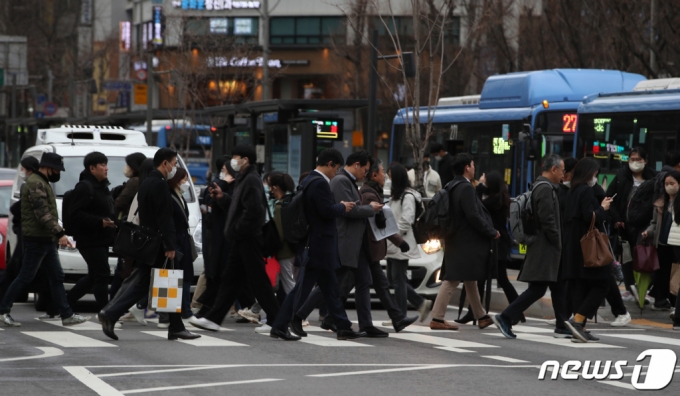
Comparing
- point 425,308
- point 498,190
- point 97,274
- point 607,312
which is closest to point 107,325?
point 97,274

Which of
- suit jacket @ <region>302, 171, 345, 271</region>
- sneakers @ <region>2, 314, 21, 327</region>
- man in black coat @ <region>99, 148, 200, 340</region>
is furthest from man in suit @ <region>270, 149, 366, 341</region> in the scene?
→ sneakers @ <region>2, 314, 21, 327</region>

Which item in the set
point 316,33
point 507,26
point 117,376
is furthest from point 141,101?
point 117,376

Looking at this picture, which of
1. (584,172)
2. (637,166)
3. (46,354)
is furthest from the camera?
(637,166)

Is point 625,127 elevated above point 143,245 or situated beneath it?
elevated above

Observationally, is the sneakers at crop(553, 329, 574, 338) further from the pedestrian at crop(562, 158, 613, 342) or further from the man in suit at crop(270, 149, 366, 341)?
the man in suit at crop(270, 149, 366, 341)

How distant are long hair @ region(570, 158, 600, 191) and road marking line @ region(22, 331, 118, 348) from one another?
15.5 ft

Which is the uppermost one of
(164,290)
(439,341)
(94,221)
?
(94,221)

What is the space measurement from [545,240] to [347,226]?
194 cm

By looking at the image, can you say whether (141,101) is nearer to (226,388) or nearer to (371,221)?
(371,221)

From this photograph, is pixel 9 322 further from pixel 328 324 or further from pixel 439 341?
pixel 439 341

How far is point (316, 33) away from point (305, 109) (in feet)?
147

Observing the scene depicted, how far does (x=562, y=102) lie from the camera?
2452cm

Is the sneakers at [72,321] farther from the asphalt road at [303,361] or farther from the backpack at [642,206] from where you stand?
the backpack at [642,206]

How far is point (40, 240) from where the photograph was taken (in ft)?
43.6
